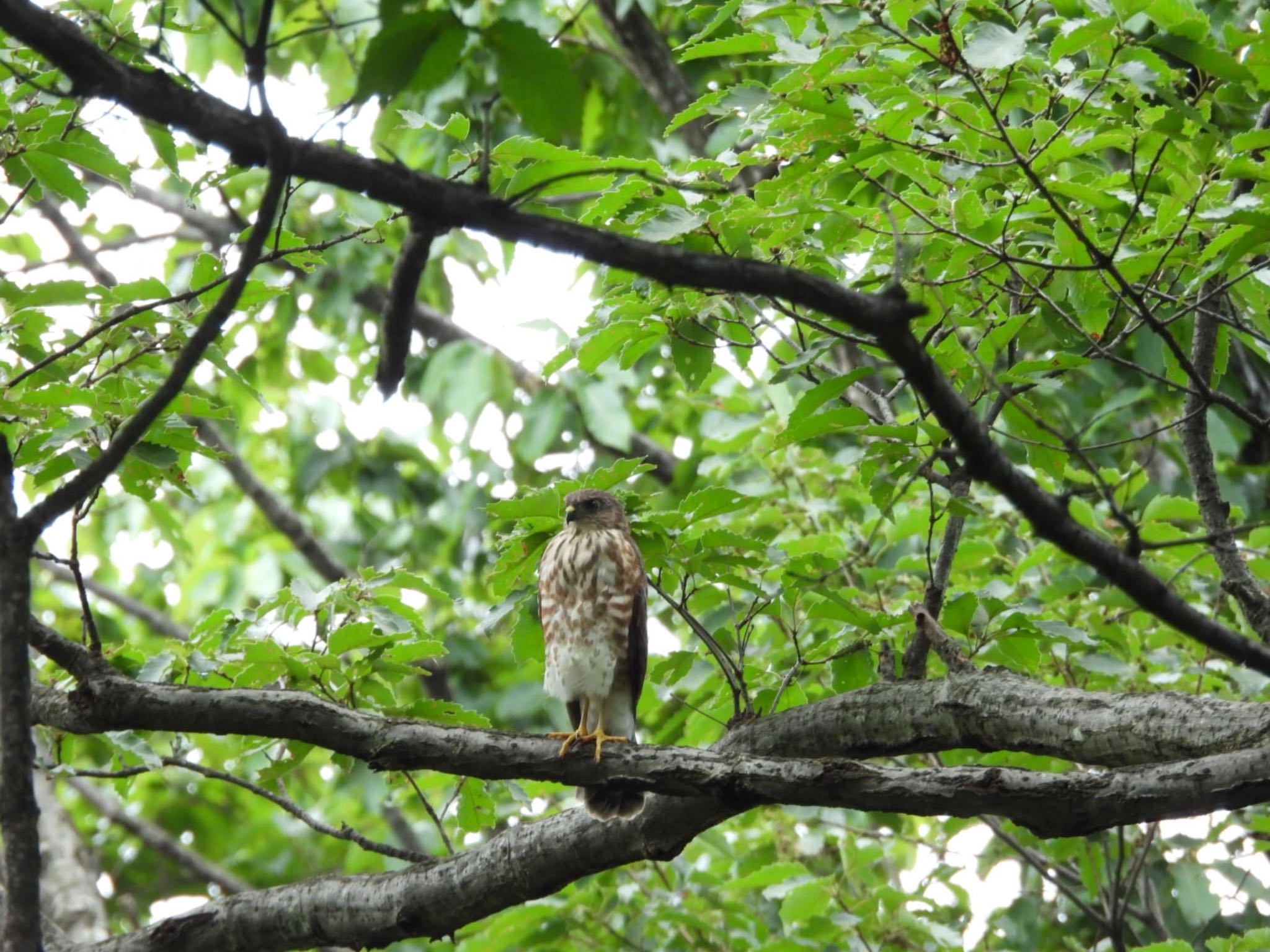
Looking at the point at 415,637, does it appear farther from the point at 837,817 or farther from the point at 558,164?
the point at 837,817

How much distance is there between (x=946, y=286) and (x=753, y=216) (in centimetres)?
60

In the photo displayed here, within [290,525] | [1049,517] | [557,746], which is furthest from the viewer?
[290,525]

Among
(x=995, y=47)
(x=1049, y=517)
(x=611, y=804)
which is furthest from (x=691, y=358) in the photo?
(x=1049, y=517)

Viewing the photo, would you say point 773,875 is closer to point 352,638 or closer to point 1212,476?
point 352,638

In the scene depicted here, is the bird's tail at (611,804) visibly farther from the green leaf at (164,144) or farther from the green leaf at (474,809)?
the green leaf at (164,144)

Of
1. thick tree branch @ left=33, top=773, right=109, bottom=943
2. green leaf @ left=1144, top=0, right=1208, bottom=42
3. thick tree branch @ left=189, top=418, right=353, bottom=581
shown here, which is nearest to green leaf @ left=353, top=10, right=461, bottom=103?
green leaf @ left=1144, top=0, right=1208, bottom=42

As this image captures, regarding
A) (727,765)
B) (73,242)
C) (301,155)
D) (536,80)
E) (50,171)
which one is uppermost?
(73,242)

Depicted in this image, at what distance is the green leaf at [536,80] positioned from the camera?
109 centimetres

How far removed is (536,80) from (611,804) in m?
2.50

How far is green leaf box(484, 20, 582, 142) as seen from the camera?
1092 mm

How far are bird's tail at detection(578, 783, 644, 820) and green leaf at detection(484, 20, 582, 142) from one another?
2218 mm

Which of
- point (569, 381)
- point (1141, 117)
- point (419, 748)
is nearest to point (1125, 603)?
point (1141, 117)

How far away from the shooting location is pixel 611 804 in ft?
10.8

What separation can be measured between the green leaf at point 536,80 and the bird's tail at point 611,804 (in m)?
2.22
